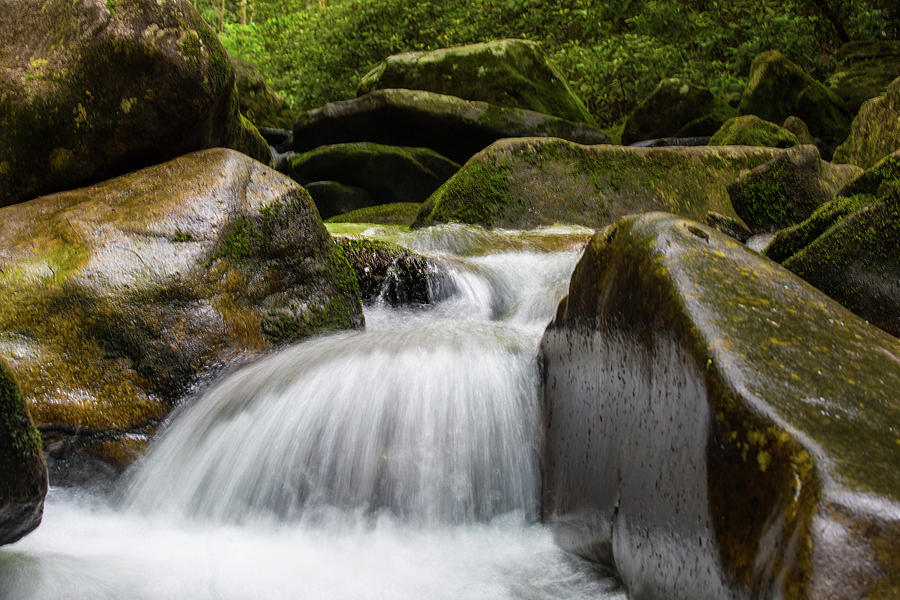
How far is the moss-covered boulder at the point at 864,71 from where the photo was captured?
1352 centimetres

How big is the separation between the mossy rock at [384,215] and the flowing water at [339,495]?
6.34m

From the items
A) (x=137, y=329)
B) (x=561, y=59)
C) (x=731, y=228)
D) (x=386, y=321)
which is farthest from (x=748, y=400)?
(x=561, y=59)

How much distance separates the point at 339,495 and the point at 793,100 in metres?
13.0

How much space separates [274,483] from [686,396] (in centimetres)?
174

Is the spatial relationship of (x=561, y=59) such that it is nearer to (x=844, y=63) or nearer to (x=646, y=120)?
(x=646, y=120)

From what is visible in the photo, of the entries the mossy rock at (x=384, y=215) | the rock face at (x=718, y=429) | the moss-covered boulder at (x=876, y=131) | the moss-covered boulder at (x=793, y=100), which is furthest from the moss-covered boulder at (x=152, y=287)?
the moss-covered boulder at (x=793, y=100)

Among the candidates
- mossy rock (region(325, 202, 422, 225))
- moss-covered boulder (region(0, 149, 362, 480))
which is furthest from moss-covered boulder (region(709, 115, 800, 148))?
moss-covered boulder (region(0, 149, 362, 480))

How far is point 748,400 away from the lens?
1.55m

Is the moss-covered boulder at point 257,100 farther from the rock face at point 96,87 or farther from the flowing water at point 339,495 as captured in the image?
the flowing water at point 339,495

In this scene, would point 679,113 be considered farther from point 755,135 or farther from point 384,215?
point 384,215

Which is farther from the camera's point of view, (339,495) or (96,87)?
(96,87)

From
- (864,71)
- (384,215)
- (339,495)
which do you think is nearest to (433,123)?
(384,215)

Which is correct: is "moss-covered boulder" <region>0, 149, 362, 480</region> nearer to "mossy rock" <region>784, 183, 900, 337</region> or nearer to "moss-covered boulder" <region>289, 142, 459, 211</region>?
"mossy rock" <region>784, 183, 900, 337</region>

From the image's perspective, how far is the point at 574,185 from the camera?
784 cm
